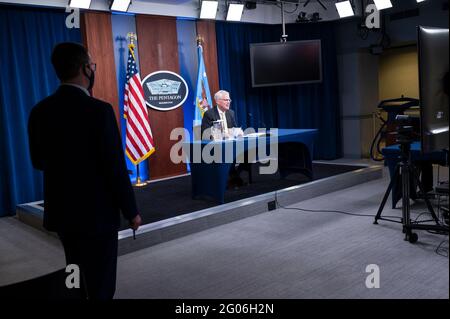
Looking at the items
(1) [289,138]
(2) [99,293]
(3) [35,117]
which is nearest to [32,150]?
(3) [35,117]

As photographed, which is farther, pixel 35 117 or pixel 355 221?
pixel 355 221

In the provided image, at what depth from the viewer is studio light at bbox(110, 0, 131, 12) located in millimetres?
5734

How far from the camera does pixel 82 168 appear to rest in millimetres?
1712

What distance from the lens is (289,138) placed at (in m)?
5.02

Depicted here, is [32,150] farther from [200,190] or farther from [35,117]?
[200,190]

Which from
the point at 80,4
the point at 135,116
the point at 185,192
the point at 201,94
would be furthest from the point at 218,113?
the point at 80,4

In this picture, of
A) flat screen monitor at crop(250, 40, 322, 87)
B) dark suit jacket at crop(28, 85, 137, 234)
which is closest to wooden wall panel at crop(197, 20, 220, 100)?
flat screen monitor at crop(250, 40, 322, 87)

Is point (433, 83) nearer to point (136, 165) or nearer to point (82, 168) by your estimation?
point (82, 168)

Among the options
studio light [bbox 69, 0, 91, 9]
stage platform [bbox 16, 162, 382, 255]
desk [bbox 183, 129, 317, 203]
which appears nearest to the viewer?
stage platform [bbox 16, 162, 382, 255]

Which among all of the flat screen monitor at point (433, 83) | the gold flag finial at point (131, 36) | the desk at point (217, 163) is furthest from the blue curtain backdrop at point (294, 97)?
the flat screen monitor at point (433, 83)

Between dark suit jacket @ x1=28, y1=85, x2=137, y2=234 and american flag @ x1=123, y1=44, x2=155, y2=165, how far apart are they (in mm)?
4116

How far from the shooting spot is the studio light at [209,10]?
260 inches

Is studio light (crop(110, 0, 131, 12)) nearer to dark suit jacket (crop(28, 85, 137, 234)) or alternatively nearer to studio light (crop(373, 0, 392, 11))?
studio light (crop(373, 0, 392, 11))

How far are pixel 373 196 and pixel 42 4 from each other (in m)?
4.54
